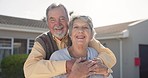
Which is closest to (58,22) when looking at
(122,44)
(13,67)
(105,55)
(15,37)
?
(105,55)

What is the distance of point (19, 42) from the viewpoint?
1370 cm

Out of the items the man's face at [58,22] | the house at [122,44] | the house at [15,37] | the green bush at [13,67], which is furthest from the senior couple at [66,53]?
the house at [122,44]

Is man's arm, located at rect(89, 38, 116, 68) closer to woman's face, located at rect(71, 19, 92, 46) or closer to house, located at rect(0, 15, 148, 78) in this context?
woman's face, located at rect(71, 19, 92, 46)

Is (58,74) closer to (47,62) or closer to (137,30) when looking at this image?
(47,62)

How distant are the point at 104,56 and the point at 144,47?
12619 millimetres

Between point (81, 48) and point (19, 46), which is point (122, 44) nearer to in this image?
point (19, 46)

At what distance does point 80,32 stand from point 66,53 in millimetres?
235

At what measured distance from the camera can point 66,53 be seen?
220 cm

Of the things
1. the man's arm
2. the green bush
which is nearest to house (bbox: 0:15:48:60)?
the green bush

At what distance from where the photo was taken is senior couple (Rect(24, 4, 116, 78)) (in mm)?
2006

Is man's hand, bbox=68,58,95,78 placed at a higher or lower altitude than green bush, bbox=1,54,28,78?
higher

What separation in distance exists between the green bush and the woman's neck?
9336 mm

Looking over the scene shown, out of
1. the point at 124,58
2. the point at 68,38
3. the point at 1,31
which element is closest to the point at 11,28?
the point at 1,31

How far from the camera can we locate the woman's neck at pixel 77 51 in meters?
2.24
